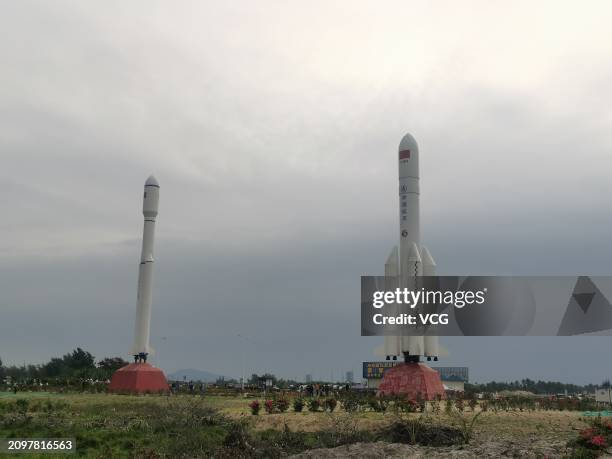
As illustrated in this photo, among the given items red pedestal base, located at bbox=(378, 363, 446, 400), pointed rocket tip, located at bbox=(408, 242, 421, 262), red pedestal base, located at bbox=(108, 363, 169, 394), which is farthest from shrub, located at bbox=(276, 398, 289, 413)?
red pedestal base, located at bbox=(108, 363, 169, 394)

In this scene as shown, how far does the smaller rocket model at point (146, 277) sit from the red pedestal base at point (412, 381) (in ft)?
83.3

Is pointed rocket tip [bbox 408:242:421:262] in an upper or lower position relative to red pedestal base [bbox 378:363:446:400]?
upper

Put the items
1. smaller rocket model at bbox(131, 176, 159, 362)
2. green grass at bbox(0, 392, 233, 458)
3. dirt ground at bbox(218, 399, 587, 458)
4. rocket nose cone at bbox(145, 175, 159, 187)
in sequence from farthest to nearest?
rocket nose cone at bbox(145, 175, 159, 187)
smaller rocket model at bbox(131, 176, 159, 362)
green grass at bbox(0, 392, 233, 458)
dirt ground at bbox(218, 399, 587, 458)

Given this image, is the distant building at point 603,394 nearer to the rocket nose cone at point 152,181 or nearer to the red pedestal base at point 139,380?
the red pedestal base at point 139,380

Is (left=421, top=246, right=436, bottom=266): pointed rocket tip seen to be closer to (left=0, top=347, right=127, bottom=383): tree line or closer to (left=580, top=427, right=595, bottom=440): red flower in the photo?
(left=580, top=427, right=595, bottom=440): red flower

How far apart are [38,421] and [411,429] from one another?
715 inches

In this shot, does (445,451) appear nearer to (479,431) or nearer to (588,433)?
(588,433)

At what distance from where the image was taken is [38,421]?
3167 cm

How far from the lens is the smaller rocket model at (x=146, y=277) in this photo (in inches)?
2418

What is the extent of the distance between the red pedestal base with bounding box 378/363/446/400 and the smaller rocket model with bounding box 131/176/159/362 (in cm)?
2540

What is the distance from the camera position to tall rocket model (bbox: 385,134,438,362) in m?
47.5

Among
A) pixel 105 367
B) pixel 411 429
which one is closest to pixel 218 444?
pixel 411 429

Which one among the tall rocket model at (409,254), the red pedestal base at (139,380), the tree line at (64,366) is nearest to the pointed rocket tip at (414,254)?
the tall rocket model at (409,254)

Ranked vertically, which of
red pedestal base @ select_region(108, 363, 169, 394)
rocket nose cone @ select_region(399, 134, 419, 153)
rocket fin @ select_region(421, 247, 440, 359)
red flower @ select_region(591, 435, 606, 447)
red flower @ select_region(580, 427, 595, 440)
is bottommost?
red flower @ select_region(591, 435, 606, 447)
